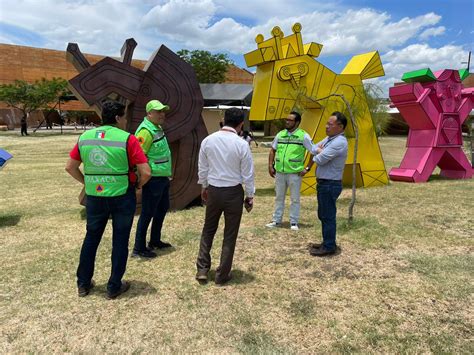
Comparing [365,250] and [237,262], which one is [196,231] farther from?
[365,250]

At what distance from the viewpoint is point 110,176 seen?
10.8 ft

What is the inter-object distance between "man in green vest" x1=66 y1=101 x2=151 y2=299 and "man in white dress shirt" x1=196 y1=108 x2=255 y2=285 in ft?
2.08

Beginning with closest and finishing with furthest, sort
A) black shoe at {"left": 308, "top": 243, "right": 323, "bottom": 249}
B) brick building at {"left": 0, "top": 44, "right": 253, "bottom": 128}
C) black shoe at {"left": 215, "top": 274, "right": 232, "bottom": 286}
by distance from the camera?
black shoe at {"left": 215, "top": 274, "right": 232, "bottom": 286}, black shoe at {"left": 308, "top": 243, "right": 323, "bottom": 249}, brick building at {"left": 0, "top": 44, "right": 253, "bottom": 128}

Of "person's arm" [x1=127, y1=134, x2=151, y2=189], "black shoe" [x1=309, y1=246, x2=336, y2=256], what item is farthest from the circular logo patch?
"black shoe" [x1=309, y1=246, x2=336, y2=256]

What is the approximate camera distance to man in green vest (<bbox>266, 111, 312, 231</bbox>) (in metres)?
5.76

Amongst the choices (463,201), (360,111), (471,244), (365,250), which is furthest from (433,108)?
(365,250)

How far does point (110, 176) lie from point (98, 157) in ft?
0.61

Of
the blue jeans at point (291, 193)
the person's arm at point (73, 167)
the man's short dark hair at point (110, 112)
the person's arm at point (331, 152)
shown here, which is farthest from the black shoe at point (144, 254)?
the person's arm at point (331, 152)

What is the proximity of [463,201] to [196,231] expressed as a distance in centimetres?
547

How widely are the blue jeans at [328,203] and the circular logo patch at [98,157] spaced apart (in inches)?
99.7

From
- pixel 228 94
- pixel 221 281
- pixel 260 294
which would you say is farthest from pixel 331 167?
pixel 228 94

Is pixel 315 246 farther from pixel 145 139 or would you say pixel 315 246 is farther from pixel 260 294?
pixel 145 139

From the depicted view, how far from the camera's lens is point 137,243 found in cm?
470

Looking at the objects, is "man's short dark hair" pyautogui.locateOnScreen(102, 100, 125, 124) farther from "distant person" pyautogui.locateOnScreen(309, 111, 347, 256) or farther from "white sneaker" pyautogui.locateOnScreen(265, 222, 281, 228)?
"white sneaker" pyautogui.locateOnScreen(265, 222, 281, 228)
